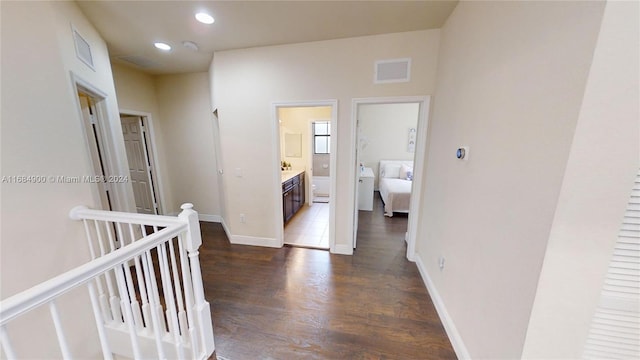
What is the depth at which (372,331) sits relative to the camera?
1.67 m

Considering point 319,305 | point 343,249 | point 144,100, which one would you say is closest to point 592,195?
point 319,305

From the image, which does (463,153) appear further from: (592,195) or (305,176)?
(305,176)

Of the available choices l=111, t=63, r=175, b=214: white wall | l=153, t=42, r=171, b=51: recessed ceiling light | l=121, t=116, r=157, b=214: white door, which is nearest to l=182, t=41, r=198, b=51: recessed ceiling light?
l=153, t=42, r=171, b=51: recessed ceiling light

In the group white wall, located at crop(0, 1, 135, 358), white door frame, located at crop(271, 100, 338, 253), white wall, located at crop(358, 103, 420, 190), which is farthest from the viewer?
white wall, located at crop(358, 103, 420, 190)

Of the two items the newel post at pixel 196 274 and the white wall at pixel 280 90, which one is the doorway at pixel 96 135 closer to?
the white wall at pixel 280 90

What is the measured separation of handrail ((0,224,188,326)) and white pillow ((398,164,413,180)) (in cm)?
474

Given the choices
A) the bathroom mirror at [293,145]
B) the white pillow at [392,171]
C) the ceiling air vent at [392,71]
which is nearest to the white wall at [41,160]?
the ceiling air vent at [392,71]

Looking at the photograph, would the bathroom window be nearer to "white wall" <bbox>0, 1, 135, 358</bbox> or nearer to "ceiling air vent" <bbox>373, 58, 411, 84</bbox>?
"ceiling air vent" <bbox>373, 58, 411, 84</bbox>

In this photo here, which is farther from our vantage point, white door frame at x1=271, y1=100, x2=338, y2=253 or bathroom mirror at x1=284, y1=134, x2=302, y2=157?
bathroom mirror at x1=284, y1=134, x2=302, y2=157

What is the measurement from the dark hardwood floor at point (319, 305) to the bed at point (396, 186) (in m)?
1.33

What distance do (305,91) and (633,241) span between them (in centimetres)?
256

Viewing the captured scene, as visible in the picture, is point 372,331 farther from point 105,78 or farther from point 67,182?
point 105,78

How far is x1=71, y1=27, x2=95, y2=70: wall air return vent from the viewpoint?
175 centimetres

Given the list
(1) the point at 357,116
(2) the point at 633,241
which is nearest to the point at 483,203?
(2) the point at 633,241
